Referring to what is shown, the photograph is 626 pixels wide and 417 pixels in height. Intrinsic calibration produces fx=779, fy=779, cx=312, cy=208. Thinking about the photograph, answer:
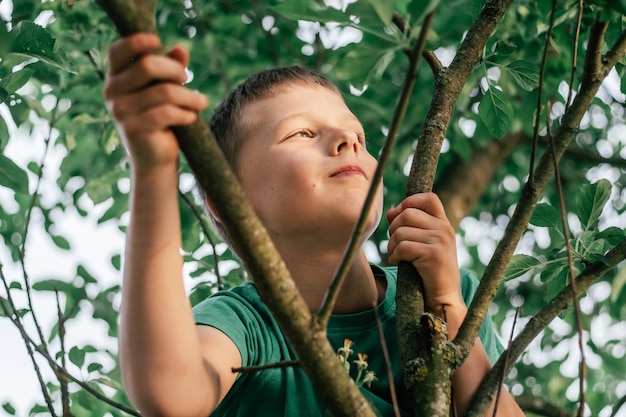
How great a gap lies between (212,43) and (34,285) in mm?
1283

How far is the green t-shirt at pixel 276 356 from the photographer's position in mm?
1251

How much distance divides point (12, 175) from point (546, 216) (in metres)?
0.93

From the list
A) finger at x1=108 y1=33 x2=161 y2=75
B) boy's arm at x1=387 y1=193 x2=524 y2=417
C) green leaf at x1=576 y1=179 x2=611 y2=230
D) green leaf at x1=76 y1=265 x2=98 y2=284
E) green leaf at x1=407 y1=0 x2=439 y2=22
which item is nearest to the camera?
finger at x1=108 y1=33 x2=161 y2=75

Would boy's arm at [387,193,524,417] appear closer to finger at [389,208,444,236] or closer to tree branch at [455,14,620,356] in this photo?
finger at [389,208,444,236]

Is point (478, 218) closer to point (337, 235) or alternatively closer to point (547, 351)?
point (547, 351)

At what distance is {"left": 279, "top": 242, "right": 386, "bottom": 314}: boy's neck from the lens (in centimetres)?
138

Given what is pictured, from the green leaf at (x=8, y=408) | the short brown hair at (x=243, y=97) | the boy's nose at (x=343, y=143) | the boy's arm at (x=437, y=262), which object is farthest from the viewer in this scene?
the green leaf at (x=8, y=408)

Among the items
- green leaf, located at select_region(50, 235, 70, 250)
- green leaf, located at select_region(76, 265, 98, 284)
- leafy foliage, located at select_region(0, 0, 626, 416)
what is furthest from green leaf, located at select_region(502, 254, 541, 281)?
green leaf, located at select_region(50, 235, 70, 250)

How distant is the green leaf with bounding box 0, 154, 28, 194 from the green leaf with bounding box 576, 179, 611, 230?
37.5 inches

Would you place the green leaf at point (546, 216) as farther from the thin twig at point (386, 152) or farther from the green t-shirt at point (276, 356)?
the thin twig at point (386, 152)

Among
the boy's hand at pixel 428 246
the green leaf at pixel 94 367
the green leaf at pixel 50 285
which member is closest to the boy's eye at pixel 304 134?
the boy's hand at pixel 428 246

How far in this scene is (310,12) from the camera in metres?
0.91

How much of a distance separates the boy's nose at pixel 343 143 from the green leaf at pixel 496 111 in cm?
23

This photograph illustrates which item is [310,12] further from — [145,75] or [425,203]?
[425,203]
